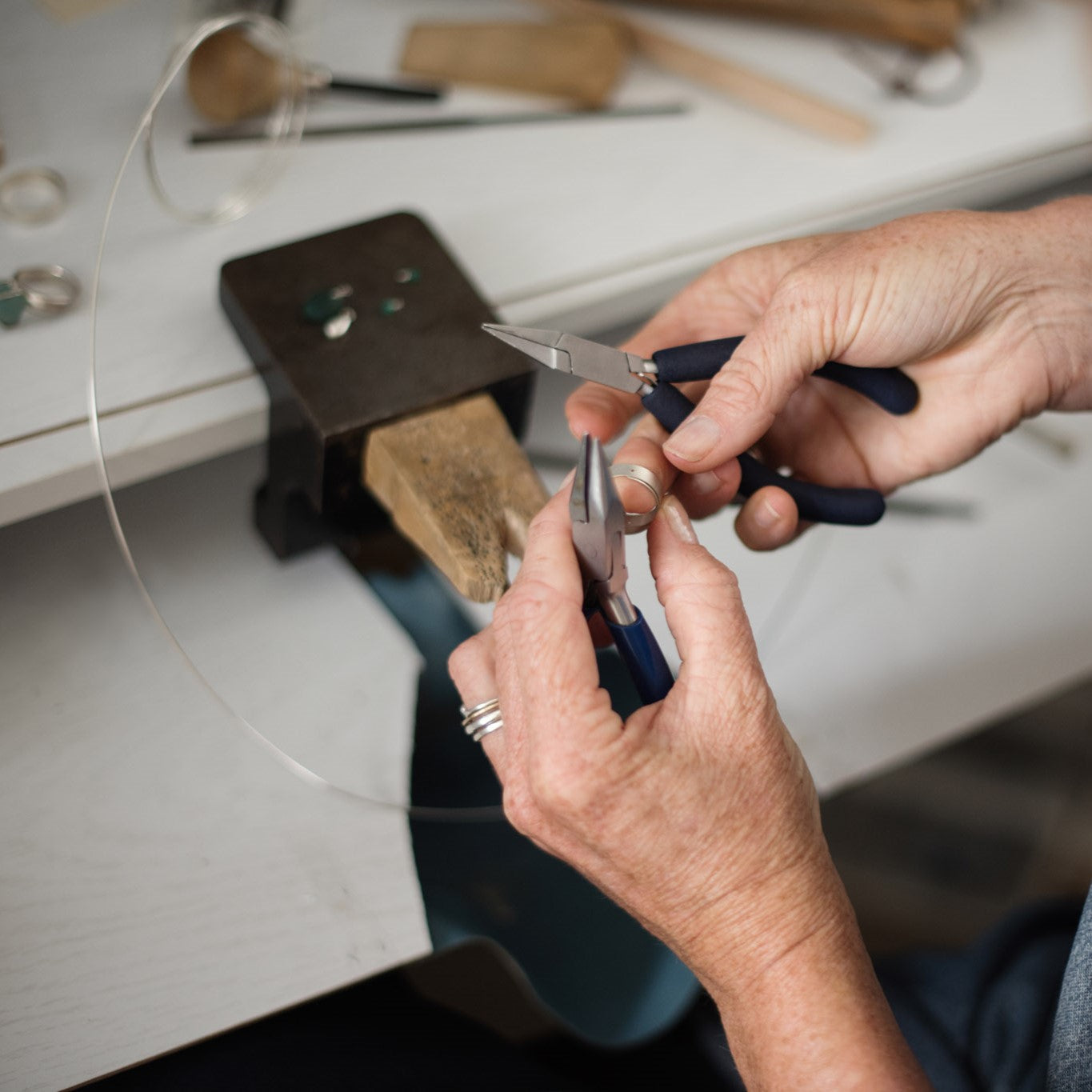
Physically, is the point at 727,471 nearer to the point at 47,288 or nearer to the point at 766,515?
the point at 766,515

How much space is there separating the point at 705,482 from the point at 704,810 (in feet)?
0.70

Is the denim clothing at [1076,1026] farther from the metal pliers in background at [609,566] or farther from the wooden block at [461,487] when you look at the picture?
the wooden block at [461,487]

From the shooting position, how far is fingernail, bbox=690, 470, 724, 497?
0.63 m

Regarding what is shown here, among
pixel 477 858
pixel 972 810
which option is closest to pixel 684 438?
pixel 477 858

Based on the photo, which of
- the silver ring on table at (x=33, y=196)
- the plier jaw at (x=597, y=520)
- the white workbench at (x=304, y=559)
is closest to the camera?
the plier jaw at (x=597, y=520)

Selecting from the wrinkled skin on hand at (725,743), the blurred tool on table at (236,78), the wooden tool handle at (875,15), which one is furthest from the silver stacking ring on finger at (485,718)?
the wooden tool handle at (875,15)

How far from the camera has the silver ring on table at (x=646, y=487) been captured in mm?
A: 566

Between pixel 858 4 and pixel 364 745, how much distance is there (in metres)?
0.80

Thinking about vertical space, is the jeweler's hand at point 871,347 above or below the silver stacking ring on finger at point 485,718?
above

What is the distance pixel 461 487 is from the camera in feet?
1.90

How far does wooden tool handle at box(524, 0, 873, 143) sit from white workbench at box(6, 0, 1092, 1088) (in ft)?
0.05

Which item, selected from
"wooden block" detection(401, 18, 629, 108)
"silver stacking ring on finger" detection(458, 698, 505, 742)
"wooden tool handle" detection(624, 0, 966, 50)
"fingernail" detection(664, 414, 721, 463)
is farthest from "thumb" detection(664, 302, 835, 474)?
"wooden tool handle" detection(624, 0, 966, 50)

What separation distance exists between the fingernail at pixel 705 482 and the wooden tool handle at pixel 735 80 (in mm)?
411

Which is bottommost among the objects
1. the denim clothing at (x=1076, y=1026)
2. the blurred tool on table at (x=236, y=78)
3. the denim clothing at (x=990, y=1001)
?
the denim clothing at (x=990, y=1001)
